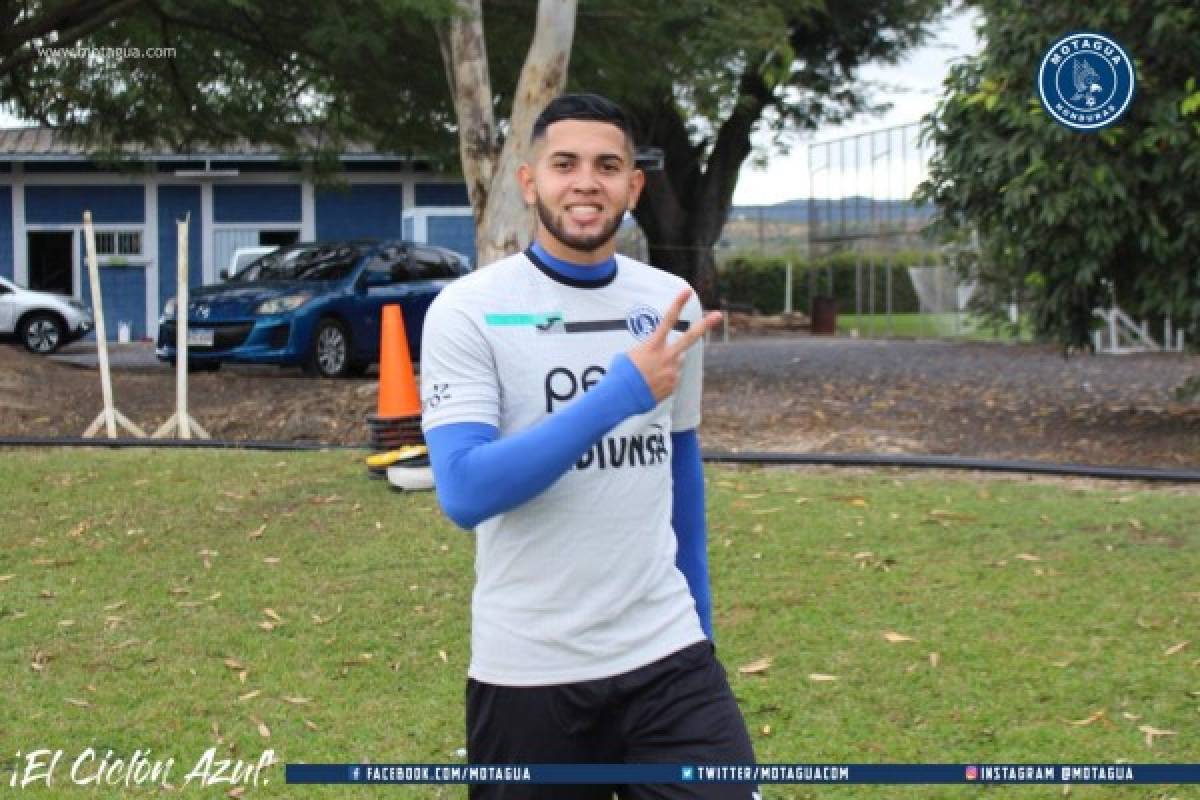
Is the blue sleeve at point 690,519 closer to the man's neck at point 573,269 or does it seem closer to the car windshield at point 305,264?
the man's neck at point 573,269

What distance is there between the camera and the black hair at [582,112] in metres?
3.17

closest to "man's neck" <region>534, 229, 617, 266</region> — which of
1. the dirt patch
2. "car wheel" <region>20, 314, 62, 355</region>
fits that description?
the dirt patch

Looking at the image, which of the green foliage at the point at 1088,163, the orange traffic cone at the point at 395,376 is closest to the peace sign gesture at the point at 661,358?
the orange traffic cone at the point at 395,376

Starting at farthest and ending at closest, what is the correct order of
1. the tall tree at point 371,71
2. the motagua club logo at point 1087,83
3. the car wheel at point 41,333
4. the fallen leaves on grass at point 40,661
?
the car wheel at point 41,333, the tall tree at point 371,71, the motagua club logo at point 1087,83, the fallen leaves on grass at point 40,661

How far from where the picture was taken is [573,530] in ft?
10.0

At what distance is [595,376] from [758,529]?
5862 millimetres

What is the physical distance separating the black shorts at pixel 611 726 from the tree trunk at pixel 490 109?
9484mm

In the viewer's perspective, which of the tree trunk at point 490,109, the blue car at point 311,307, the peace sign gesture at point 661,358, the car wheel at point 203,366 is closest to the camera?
the peace sign gesture at point 661,358

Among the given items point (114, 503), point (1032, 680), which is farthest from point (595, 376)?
point (114, 503)

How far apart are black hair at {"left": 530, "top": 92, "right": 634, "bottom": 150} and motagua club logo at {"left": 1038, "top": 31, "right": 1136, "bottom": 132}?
29.2 feet

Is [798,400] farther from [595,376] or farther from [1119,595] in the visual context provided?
[595,376]

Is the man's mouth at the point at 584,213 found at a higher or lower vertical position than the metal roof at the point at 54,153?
lower

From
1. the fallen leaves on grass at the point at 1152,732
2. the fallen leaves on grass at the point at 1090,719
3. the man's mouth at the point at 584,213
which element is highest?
the man's mouth at the point at 584,213

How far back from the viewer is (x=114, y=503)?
32.1 feet
